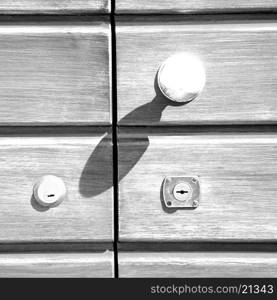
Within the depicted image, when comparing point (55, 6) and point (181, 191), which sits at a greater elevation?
point (55, 6)

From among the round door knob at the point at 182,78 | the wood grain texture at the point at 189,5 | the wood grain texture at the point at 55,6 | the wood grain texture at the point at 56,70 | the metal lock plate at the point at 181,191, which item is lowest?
the metal lock plate at the point at 181,191

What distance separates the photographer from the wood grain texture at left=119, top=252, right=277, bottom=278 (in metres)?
0.65

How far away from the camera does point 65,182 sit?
0.63 meters

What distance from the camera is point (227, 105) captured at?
61 centimetres

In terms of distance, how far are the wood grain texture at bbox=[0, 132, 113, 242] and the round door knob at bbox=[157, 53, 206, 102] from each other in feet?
0.36

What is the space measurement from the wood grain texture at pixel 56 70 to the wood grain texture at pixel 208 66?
0.03 meters

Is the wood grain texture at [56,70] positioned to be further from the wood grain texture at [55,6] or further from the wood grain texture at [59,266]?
the wood grain texture at [59,266]

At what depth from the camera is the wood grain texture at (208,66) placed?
1.97 ft

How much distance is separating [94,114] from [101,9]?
0.42 feet

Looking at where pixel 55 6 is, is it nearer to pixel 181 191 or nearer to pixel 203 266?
pixel 181 191

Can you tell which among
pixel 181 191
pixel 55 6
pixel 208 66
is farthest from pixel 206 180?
pixel 55 6

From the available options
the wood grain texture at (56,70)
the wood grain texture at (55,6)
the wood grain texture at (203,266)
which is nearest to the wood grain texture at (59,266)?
the wood grain texture at (203,266)

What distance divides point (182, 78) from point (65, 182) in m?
0.20
